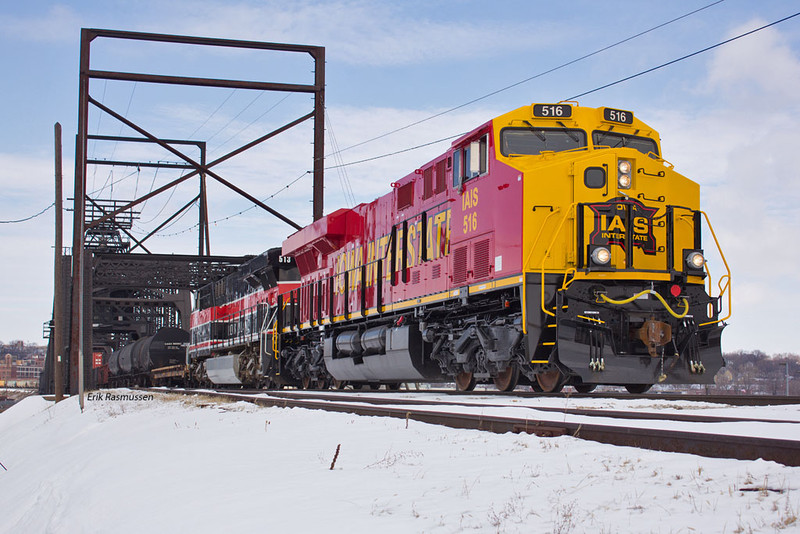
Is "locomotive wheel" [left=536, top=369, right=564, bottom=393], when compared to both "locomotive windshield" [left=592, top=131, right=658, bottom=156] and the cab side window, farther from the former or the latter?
"locomotive windshield" [left=592, top=131, right=658, bottom=156]

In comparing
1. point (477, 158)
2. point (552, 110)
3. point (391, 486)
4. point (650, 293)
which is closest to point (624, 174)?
point (552, 110)

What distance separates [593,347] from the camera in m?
11.2

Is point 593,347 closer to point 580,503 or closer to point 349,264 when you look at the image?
point 580,503

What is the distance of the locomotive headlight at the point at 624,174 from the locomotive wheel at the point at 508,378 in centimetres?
338

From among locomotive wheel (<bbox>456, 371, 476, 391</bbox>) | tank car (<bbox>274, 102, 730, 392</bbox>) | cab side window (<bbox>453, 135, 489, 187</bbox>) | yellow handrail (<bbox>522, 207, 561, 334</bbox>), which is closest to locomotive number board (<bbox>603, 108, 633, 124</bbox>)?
tank car (<bbox>274, 102, 730, 392</bbox>)

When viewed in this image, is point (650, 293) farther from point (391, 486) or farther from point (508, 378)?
point (391, 486)

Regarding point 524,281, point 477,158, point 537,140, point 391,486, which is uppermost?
point 537,140

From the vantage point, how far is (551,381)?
12734 mm

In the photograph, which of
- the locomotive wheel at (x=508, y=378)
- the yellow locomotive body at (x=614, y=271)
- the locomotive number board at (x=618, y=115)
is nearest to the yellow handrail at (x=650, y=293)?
the yellow locomotive body at (x=614, y=271)

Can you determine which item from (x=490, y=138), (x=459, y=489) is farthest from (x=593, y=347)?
(x=459, y=489)

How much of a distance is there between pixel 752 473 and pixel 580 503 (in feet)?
3.46

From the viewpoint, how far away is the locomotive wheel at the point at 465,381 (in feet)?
49.3

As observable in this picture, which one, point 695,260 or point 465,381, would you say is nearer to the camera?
point 695,260

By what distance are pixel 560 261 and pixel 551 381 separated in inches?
83.2
